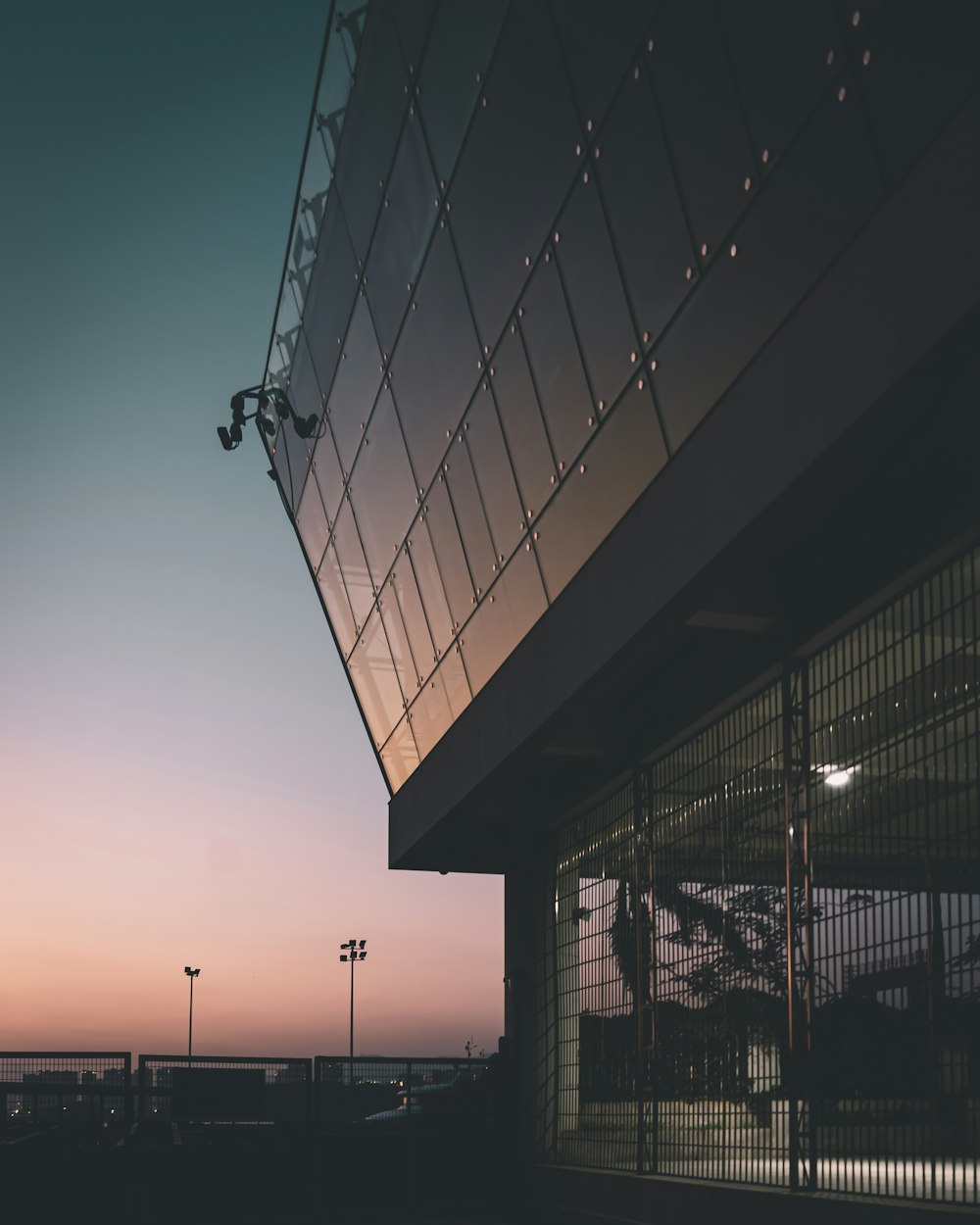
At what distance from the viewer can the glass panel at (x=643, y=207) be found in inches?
403

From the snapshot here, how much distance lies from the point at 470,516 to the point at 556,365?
3.80 meters

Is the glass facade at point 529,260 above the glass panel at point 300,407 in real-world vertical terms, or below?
below

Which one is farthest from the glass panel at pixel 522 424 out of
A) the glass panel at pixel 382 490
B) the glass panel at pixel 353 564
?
the glass panel at pixel 353 564

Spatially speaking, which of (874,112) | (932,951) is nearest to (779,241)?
(874,112)

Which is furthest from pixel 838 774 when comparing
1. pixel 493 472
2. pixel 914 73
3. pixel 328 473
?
pixel 328 473

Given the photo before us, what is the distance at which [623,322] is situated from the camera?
1139cm

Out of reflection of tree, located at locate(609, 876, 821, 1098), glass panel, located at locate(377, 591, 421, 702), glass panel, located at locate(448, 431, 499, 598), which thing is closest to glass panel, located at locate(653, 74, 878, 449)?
reflection of tree, located at locate(609, 876, 821, 1098)

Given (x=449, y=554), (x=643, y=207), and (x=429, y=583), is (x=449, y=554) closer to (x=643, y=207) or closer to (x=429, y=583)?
(x=429, y=583)

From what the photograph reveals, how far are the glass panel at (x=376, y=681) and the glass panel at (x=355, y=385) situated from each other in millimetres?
2761

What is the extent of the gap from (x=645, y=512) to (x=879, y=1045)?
14.3 feet

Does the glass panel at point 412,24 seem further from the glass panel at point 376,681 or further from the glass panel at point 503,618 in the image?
the glass panel at point 376,681

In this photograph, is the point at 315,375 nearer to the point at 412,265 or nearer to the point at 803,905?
the point at 412,265

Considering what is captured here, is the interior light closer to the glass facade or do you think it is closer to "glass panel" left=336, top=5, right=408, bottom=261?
the glass facade

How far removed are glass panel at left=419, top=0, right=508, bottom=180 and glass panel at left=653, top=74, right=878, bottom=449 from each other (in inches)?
166
